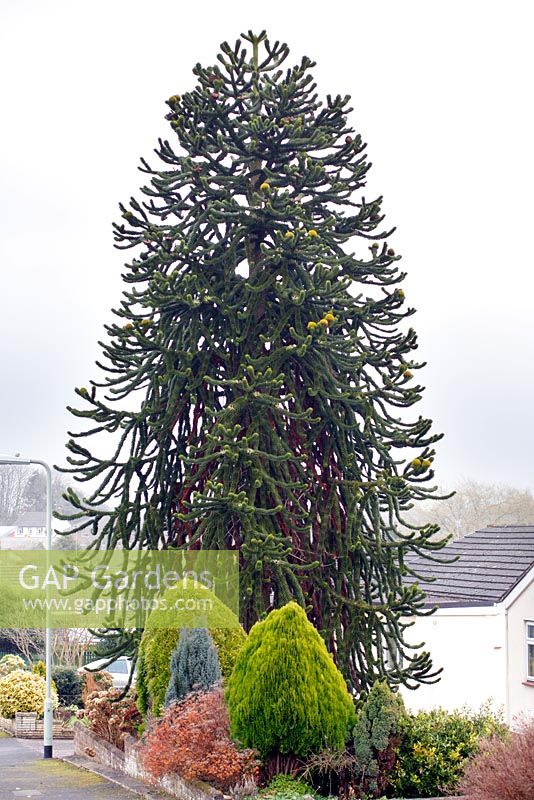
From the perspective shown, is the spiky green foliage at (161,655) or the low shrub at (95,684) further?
the low shrub at (95,684)

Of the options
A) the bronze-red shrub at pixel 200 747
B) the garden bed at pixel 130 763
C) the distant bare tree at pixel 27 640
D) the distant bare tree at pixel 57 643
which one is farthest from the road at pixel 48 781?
the distant bare tree at pixel 27 640

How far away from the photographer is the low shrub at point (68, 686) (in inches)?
A: 1034

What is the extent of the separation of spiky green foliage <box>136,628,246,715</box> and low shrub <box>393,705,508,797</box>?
7.75 feet

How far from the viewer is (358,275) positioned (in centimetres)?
1370

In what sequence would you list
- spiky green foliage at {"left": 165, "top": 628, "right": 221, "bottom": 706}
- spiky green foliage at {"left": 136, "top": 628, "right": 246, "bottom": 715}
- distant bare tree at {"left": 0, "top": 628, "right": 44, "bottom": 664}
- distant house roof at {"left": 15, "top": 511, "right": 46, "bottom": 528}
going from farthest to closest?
distant house roof at {"left": 15, "top": 511, "right": 46, "bottom": 528} < distant bare tree at {"left": 0, "top": 628, "right": 44, "bottom": 664} < spiky green foliage at {"left": 136, "top": 628, "right": 246, "bottom": 715} < spiky green foliage at {"left": 165, "top": 628, "right": 221, "bottom": 706}

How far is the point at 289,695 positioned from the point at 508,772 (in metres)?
2.68

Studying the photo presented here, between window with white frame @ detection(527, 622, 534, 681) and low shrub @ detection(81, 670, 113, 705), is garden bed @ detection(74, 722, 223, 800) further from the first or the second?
window with white frame @ detection(527, 622, 534, 681)

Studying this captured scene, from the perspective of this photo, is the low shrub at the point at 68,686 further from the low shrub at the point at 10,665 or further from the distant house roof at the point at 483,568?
the distant house roof at the point at 483,568

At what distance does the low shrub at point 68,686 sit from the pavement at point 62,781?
24.2 feet

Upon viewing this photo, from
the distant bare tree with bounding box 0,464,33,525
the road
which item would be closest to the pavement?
the road

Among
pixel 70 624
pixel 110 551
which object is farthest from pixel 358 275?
pixel 70 624

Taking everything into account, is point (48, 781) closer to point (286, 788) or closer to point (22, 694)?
point (286, 788)

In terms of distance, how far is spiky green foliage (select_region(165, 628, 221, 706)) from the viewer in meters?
12.3

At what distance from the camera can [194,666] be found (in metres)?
12.3
